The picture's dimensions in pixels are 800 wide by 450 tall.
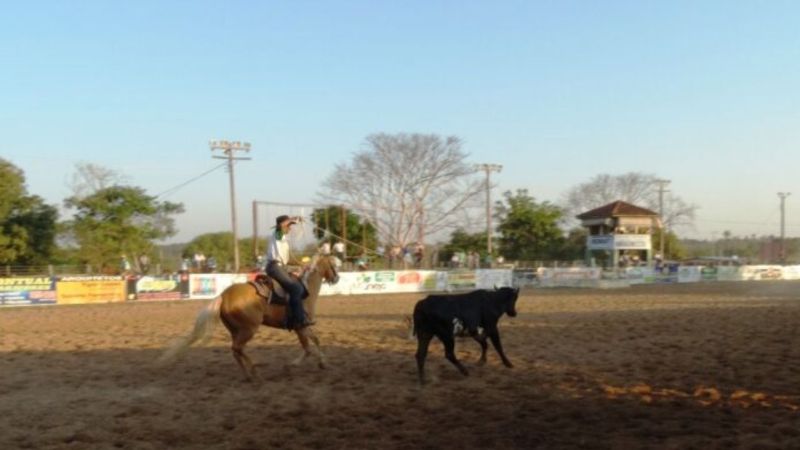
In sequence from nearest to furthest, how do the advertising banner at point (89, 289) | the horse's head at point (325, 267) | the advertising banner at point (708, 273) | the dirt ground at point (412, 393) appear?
the dirt ground at point (412, 393) → the horse's head at point (325, 267) → the advertising banner at point (89, 289) → the advertising banner at point (708, 273)

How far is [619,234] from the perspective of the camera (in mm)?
57500

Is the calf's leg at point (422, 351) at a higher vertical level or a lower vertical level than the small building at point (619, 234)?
lower

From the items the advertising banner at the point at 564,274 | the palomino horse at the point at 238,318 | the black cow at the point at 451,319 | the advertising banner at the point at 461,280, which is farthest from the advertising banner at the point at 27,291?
the advertising banner at the point at 564,274

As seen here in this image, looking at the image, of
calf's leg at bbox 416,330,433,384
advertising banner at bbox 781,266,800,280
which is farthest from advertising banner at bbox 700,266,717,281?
calf's leg at bbox 416,330,433,384

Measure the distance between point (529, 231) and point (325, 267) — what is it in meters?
49.9

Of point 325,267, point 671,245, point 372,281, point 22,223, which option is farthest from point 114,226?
point 671,245

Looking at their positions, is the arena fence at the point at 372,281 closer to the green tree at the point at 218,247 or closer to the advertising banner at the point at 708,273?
the advertising banner at the point at 708,273

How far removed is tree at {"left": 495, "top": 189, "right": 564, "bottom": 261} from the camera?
59312mm

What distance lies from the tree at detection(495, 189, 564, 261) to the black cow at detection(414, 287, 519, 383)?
50.0 meters

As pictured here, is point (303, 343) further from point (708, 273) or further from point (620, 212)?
point (620, 212)

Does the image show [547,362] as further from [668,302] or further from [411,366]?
[668,302]

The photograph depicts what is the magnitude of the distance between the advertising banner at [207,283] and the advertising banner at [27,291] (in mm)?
5467

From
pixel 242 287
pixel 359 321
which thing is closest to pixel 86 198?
pixel 359 321

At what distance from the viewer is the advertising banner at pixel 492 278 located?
37000 millimetres
